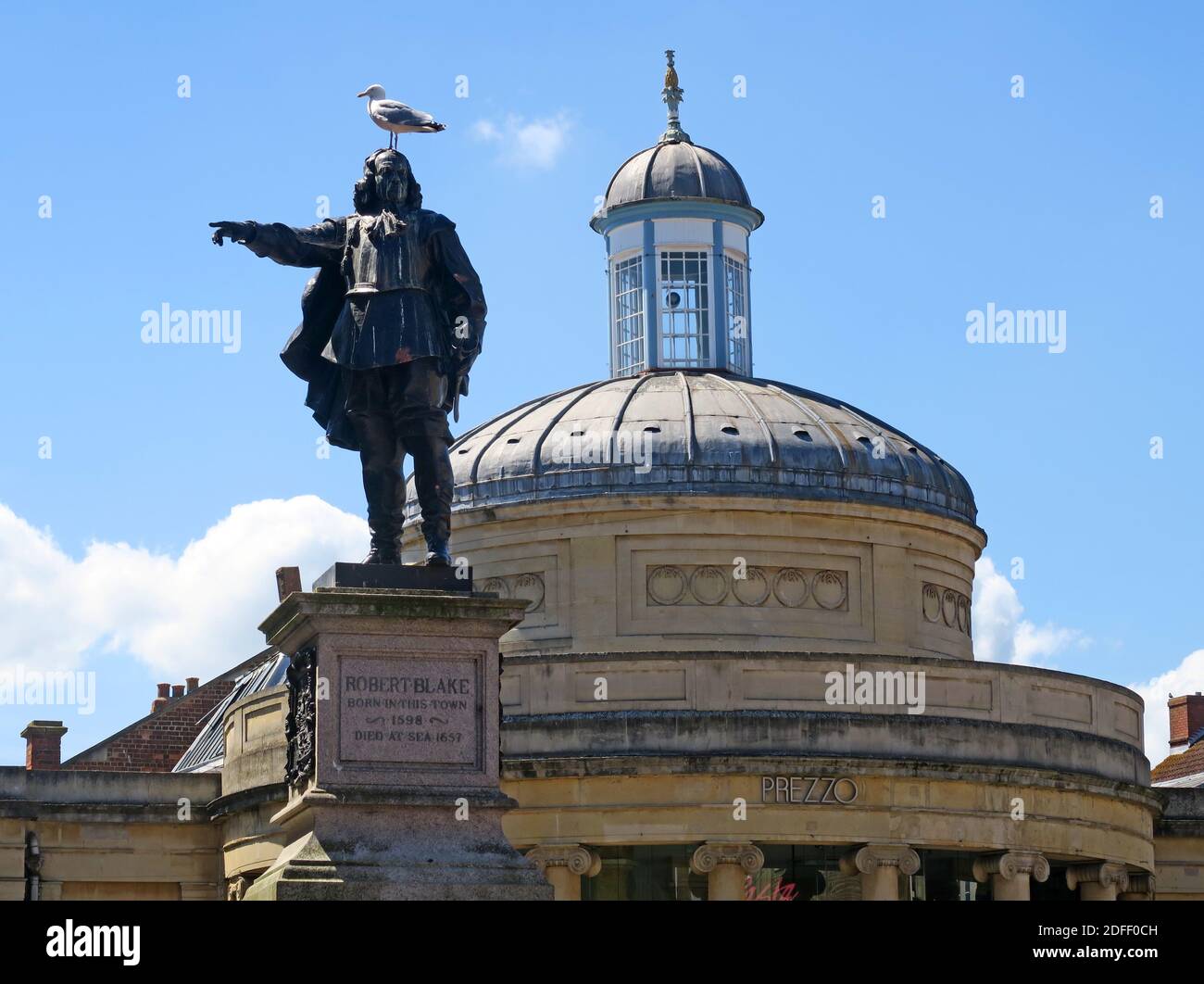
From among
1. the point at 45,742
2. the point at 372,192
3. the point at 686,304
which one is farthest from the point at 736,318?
the point at 372,192

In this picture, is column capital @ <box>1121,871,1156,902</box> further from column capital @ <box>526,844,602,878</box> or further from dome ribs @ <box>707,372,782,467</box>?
column capital @ <box>526,844,602,878</box>

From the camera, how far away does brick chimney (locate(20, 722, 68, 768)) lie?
2857 inches

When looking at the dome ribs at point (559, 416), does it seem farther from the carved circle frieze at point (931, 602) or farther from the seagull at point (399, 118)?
the seagull at point (399, 118)

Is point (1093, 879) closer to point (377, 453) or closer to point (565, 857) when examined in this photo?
point (565, 857)

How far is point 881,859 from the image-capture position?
47312mm

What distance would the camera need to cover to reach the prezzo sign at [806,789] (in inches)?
1857

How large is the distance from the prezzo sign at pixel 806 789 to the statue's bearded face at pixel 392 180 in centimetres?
2660

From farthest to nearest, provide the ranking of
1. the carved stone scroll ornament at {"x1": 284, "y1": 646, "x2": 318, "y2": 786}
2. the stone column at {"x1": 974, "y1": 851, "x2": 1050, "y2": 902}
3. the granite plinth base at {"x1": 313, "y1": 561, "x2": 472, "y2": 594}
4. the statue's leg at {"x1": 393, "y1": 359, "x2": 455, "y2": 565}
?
the stone column at {"x1": 974, "y1": 851, "x2": 1050, "y2": 902}
the statue's leg at {"x1": 393, "y1": 359, "x2": 455, "y2": 565}
the granite plinth base at {"x1": 313, "y1": 561, "x2": 472, "y2": 594}
the carved stone scroll ornament at {"x1": 284, "y1": 646, "x2": 318, "y2": 786}

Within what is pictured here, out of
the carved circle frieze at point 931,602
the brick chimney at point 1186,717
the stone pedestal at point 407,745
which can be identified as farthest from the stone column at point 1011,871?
the brick chimney at point 1186,717

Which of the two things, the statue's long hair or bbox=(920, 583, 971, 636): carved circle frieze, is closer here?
the statue's long hair

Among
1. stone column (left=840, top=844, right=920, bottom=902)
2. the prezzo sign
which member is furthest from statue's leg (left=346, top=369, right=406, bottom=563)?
stone column (left=840, top=844, right=920, bottom=902)

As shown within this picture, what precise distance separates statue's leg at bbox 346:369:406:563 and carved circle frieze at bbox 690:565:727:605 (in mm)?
32791
